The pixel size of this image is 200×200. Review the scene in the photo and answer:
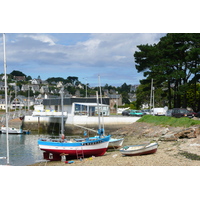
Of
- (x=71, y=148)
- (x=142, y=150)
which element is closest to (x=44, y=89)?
(x=71, y=148)

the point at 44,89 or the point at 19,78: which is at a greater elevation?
the point at 19,78

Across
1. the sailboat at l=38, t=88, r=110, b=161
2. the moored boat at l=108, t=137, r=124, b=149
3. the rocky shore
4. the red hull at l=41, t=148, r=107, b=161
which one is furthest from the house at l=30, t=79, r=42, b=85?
the sailboat at l=38, t=88, r=110, b=161

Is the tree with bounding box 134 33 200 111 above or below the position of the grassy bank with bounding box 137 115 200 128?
above

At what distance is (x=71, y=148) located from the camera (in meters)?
25.6

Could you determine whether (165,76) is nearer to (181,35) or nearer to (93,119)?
(181,35)

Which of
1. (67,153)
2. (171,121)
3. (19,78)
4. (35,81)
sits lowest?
(67,153)

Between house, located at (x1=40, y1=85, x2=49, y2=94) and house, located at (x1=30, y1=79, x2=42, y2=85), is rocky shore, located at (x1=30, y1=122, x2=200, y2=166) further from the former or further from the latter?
house, located at (x1=30, y1=79, x2=42, y2=85)

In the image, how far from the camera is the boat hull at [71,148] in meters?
25.5

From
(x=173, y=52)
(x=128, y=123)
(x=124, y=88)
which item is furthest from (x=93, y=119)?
(x=124, y=88)

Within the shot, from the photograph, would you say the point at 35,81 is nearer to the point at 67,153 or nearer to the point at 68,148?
the point at 67,153

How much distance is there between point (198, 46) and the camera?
1860 inches

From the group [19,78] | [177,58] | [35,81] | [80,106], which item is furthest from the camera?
[35,81]

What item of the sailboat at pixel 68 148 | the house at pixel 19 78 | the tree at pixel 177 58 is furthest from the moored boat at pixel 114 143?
the house at pixel 19 78

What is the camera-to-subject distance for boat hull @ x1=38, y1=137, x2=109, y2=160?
25.5 m
